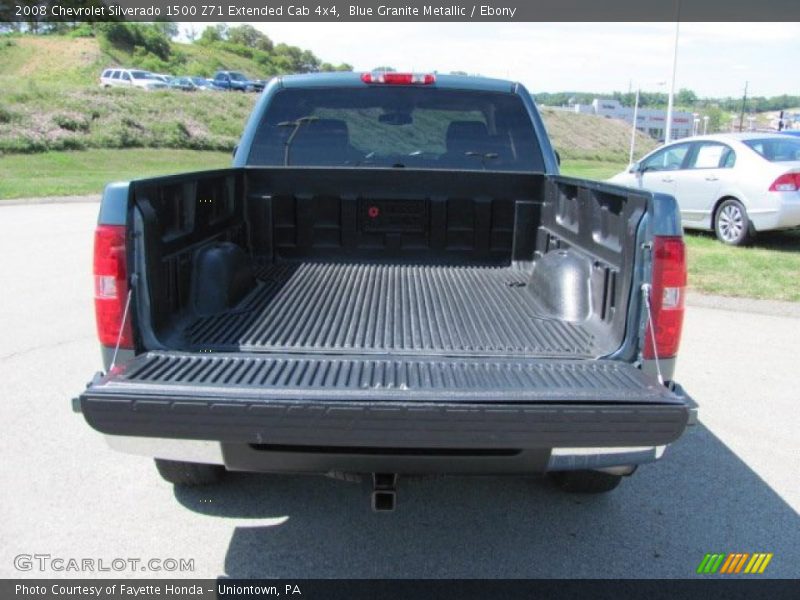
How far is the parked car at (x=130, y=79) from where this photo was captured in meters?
44.5

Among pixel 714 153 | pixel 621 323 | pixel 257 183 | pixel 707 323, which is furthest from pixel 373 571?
pixel 714 153

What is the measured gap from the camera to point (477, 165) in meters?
4.72

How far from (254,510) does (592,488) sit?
164 cm

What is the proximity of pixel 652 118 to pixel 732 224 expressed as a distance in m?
69.2

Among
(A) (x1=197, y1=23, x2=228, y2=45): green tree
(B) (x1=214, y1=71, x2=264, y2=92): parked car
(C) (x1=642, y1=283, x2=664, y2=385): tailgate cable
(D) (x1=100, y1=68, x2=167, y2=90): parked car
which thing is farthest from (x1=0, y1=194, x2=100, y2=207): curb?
(A) (x1=197, y1=23, x2=228, y2=45): green tree

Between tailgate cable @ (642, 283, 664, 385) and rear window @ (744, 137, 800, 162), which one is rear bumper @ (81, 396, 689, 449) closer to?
tailgate cable @ (642, 283, 664, 385)

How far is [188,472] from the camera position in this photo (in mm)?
3293

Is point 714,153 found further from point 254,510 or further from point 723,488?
point 254,510

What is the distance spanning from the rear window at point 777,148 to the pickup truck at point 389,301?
758 cm

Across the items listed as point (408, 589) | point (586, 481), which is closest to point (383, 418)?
point (408, 589)

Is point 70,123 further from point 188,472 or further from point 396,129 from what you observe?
point 188,472

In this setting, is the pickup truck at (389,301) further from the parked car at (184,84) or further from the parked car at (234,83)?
the parked car at (234,83)

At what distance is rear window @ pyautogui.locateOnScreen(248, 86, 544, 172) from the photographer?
15.2 feet

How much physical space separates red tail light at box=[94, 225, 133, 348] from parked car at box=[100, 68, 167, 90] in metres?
45.6
